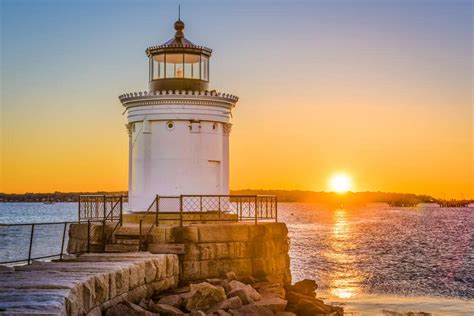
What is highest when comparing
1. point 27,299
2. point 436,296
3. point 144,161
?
point 144,161

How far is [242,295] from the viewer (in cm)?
1384

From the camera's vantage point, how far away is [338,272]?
37.5 metres

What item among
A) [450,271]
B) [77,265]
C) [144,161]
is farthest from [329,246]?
[77,265]

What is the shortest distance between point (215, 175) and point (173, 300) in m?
6.62

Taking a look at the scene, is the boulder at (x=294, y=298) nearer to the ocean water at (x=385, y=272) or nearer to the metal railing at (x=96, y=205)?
the metal railing at (x=96, y=205)

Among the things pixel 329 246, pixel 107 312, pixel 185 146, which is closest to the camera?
pixel 107 312

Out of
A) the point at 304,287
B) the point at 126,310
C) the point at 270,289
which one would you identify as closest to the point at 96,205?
the point at 270,289

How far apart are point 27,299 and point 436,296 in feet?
70.9

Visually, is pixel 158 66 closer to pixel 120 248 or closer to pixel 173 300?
pixel 120 248

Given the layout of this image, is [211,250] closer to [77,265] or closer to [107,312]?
[77,265]

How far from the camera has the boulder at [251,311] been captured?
12.7 meters

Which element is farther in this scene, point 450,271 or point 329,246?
point 329,246

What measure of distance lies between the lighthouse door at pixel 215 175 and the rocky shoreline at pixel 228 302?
12.3ft

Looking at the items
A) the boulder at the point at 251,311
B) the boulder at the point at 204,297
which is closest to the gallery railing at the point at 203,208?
the boulder at the point at 204,297
